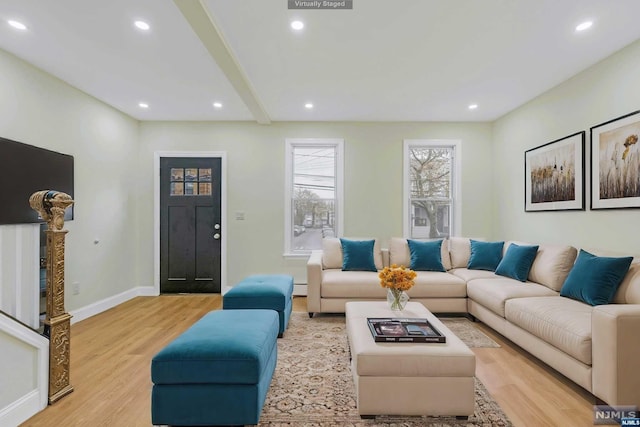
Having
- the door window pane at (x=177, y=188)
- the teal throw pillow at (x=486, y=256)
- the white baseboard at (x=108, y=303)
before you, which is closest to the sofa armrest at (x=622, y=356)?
the teal throw pillow at (x=486, y=256)

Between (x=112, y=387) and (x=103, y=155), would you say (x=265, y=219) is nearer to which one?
(x=103, y=155)

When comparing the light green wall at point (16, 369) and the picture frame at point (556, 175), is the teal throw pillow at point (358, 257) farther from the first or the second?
the light green wall at point (16, 369)

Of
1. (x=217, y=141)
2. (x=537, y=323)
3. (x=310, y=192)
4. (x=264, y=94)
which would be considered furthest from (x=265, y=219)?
(x=537, y=323)

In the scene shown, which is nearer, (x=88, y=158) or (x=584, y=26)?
(x=584, y=26)

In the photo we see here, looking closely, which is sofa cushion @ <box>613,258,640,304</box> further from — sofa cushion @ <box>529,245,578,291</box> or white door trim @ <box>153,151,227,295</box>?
white door trim @ <box>153,151,227,295</box>

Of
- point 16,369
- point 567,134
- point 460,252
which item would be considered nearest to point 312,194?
point 460,252

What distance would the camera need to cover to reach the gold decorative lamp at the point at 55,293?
2143 millimetres

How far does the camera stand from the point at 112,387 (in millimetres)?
2363

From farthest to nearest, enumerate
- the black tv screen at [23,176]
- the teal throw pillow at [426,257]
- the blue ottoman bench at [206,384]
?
1. the teal throw pillow at [426,257]
2. the black tv screen at [23,176]
3. the blue ottoman bench at [206,384]

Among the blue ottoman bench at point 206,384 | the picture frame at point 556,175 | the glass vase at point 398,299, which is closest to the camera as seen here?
the blue ottoman bench at point 206,384

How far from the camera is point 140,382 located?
244cm

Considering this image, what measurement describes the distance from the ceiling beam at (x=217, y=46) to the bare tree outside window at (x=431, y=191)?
2.61m

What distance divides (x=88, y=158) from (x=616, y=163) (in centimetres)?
558

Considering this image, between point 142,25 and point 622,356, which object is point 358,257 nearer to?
point 622,356
